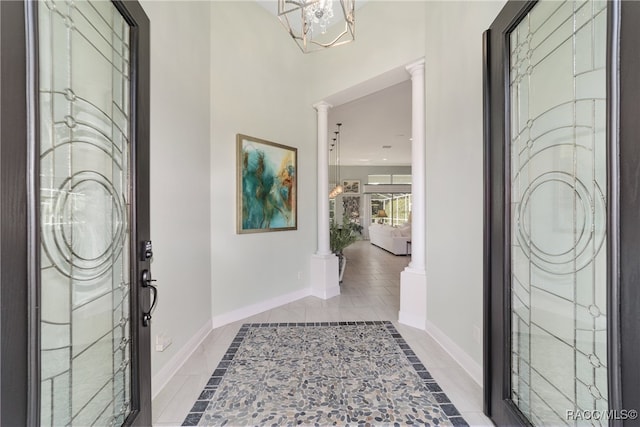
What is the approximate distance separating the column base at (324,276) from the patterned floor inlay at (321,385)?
1157mm

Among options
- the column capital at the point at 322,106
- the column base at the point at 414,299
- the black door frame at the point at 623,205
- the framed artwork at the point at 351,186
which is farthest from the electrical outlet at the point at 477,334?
the framed artwork at the point at 351,186

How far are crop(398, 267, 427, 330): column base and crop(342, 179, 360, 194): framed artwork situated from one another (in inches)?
348

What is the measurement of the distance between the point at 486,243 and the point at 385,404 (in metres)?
1.19

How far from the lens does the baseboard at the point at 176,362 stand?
1795 mm

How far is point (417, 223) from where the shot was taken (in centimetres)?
287

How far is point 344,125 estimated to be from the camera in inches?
245

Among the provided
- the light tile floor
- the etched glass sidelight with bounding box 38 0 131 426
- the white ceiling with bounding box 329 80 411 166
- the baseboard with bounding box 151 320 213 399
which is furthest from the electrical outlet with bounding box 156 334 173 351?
the white ceiling with bounding box 329 80 411 166

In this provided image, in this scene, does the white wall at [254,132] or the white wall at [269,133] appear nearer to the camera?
the white wall at [269,133]

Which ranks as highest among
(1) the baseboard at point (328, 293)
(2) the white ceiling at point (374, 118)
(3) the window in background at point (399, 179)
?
(2) the white ceiling at point (374, 118)

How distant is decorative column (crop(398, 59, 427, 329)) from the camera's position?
9.17 feet

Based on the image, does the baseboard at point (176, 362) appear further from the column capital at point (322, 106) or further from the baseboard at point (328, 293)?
the column capital at point (322, 106)

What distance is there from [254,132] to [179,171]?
48.7 inches

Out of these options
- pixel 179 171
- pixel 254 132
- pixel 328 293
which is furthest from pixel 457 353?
pixel 254 132

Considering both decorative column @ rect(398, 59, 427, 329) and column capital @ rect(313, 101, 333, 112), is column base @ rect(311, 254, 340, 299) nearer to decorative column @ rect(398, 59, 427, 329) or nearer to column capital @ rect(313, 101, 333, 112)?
decorative column @ rect(398, 59, 427, 329)
